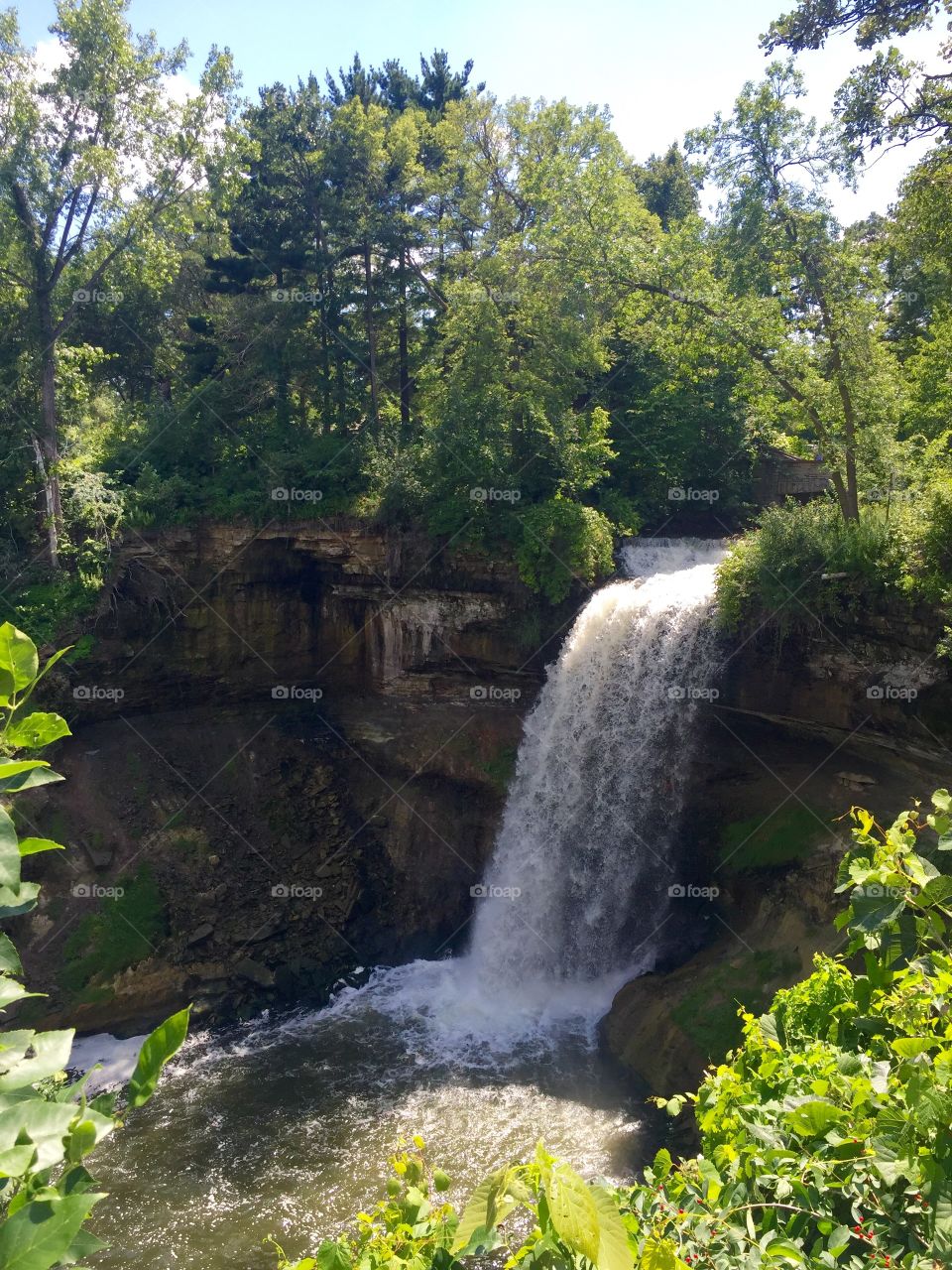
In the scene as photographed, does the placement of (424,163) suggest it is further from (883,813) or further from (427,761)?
(883,813)

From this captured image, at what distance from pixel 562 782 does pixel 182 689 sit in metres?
10.6

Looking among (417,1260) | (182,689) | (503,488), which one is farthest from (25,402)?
(417,1260)

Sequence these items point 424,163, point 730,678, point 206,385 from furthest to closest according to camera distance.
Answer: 1. point 424,163
2. point 206,385
3. point 730,678

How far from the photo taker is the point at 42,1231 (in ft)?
5.34

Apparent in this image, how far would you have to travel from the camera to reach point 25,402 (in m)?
21.9
